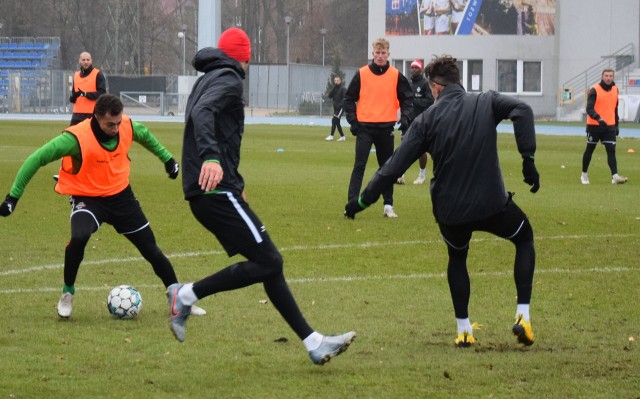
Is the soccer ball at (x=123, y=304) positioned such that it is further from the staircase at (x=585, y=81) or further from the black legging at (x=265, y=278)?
the staircase at (x=585, y=81)

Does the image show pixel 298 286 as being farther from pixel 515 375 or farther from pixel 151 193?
pixel 151 193

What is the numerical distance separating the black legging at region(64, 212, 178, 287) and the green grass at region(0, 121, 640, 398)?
336 millimetres

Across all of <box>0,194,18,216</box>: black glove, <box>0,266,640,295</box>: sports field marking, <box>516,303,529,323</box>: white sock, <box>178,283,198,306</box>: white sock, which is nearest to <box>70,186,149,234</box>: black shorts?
<box>0,194,18,216</box>: black glove

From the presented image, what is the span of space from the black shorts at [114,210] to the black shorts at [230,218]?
71.3 inches

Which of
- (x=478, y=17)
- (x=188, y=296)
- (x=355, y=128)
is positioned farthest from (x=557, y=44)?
(x=188, y=296)

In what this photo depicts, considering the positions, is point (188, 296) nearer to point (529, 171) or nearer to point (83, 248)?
point (83, 248)

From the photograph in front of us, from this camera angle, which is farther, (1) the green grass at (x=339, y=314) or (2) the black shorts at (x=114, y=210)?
(2) the black shorts at (x=114, y=210)

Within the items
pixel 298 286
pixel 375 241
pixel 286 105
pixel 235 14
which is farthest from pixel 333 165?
pixel 235 14

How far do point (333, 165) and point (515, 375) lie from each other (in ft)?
61.5

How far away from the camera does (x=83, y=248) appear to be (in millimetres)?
8555

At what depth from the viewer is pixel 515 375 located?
6.71 m

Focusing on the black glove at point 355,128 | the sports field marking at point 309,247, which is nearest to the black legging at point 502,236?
the sports field marking at point 309,247

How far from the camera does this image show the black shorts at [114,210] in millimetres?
8562

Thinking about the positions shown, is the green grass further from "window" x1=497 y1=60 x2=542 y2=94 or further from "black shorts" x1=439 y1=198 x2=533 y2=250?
"window" x1=497 y1=60 x2=542 y2=94
